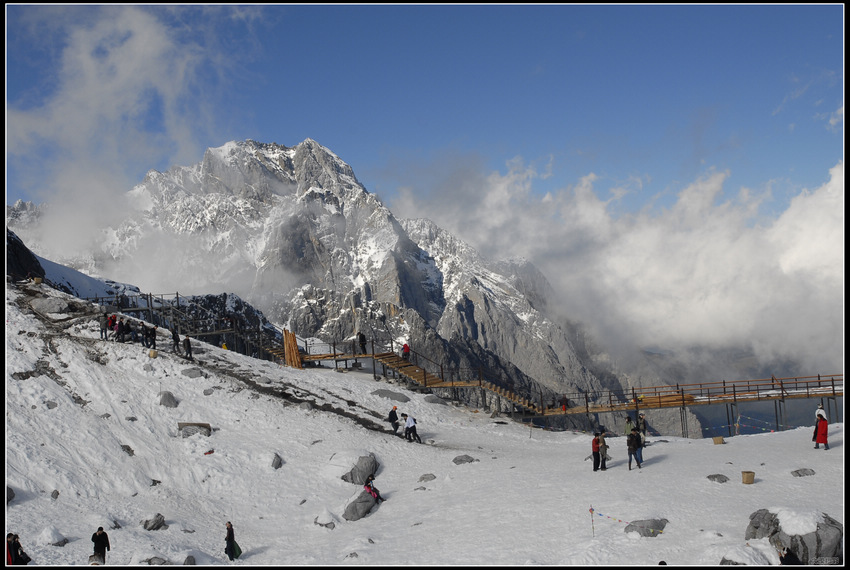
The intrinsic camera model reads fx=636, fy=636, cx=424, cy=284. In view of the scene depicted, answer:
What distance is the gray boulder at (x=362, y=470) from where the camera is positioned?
89.8 feet

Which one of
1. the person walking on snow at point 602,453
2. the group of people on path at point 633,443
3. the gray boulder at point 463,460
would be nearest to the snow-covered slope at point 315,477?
the group of people on path at point 633,443

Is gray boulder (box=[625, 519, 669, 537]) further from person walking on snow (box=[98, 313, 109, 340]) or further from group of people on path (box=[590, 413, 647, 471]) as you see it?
person walking on snow (box=[98, 313, 109, 340])

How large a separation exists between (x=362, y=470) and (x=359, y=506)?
13.7 ft

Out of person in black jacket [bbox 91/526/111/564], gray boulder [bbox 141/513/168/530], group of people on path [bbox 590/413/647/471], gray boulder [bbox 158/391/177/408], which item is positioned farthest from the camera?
gray boulder [bbox 158/391/177/408]

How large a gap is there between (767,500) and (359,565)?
41.9ft

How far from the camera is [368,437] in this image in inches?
1245

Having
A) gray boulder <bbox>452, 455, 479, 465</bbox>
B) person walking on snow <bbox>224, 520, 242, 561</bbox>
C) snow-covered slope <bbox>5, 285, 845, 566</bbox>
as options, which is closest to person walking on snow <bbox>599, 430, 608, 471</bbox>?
snow-covered slope <bbox>5, 285, 845, 566</bbox>

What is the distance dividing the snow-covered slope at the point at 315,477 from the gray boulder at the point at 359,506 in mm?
336

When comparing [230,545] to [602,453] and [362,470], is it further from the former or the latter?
[602,453]

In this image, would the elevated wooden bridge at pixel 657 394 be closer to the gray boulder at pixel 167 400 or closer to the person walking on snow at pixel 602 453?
the person walking on snow at pixel 602 453

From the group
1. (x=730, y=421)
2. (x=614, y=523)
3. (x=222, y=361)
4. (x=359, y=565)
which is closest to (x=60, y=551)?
(x=359, y=565)

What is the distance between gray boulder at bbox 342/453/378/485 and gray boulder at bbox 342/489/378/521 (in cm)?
326

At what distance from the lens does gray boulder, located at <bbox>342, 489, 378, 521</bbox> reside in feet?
76.4

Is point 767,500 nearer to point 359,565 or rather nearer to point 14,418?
point 359,565
